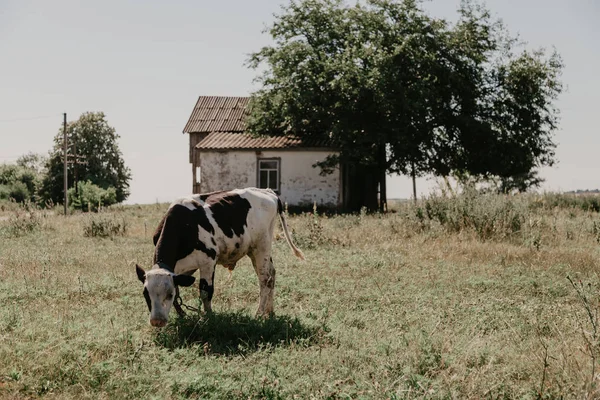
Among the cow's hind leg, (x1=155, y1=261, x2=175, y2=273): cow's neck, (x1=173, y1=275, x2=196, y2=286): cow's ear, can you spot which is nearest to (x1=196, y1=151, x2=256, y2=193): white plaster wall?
the cow's hind leg

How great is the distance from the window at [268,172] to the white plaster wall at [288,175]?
25cm

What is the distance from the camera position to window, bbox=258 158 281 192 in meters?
29.1

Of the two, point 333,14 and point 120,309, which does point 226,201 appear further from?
point 333,14

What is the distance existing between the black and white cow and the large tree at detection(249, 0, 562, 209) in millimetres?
18872

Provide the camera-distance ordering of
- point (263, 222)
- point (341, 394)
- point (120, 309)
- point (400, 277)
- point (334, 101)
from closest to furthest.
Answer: point (341, 394) → point (120, 309) → point (263, 222) → point (400, 277) → point (334, 101)

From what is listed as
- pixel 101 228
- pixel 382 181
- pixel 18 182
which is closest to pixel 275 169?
pixel 382 181

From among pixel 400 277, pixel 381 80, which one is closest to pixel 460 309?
pixel 400 277

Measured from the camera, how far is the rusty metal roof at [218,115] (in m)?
33.2

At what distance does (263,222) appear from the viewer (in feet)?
25.8

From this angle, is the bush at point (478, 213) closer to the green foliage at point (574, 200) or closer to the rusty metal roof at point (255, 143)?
the green foliage at point (574, 200)

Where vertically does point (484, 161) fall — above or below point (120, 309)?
above

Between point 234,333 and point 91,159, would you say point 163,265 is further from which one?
point 91,159

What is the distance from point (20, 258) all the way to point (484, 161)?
77.2 feet

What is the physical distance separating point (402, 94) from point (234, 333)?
→ 2140 centimetres
